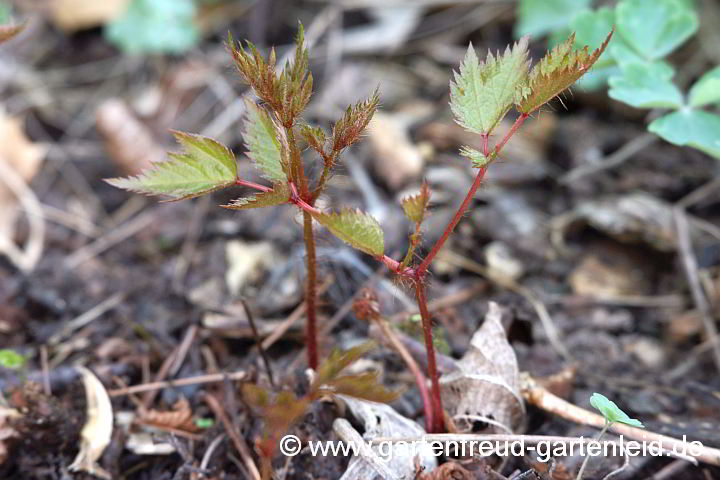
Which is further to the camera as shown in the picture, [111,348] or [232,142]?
[232,142]

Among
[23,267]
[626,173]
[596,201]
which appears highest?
[626,173]

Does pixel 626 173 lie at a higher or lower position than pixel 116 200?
higher

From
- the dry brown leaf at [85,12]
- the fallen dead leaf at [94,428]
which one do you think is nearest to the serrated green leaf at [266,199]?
the fallen dead leaf at [94,428]

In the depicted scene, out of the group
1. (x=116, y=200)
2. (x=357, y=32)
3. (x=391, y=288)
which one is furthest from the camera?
(x=357, y=32)

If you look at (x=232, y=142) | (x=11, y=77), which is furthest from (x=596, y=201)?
(x=11, y=77)

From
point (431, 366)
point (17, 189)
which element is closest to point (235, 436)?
point (431, 366)

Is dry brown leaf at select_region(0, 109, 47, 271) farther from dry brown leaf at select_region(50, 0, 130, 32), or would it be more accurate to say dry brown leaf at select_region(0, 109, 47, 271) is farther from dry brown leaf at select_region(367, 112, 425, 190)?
dry brown leaf at select_region(367, 112, 425, 190)

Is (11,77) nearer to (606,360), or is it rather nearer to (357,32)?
(357,32)

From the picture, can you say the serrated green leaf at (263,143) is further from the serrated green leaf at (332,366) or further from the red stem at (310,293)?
the serrated green leaf at (332,366)
